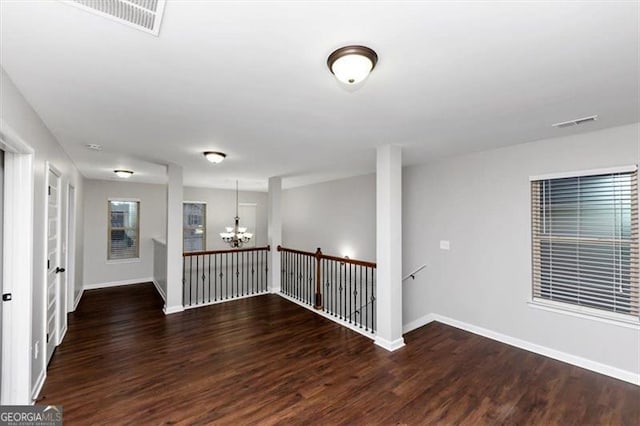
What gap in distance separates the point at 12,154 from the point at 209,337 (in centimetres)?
281

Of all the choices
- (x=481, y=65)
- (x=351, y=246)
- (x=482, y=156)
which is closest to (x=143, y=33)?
(x=481, y=65)

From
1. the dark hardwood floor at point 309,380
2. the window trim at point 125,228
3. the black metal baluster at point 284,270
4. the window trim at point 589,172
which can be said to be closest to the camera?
the dark hardwood floor at point 309,380

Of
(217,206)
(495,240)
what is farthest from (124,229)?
(495,240)

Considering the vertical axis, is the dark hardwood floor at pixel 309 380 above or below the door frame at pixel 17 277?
below

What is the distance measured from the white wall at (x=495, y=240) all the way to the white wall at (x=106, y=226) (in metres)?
6.15

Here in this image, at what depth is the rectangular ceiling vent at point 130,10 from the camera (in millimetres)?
1200

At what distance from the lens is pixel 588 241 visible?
3.09 metres

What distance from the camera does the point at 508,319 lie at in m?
3.62

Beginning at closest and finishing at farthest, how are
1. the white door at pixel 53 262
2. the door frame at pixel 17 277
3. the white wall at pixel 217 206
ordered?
the door frame at pixel 17 277 < the white door at pixel 53 262 < the white wall at pixel 217 206

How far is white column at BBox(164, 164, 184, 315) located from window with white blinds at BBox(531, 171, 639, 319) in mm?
5214

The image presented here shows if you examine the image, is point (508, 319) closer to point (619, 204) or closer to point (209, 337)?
point (619, 204)

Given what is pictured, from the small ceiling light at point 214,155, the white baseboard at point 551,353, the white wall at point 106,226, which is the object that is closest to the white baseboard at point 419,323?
the white baseboard at point 551,353

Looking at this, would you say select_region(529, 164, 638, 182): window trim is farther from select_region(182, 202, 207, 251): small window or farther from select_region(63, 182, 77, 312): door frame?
select_region(182, 202, 207, 251): small window

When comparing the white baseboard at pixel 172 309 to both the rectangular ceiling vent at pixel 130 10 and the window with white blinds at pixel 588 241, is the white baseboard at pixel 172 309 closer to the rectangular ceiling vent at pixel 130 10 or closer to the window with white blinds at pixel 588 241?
the rectangular ceiling vent at pixel 130 10
